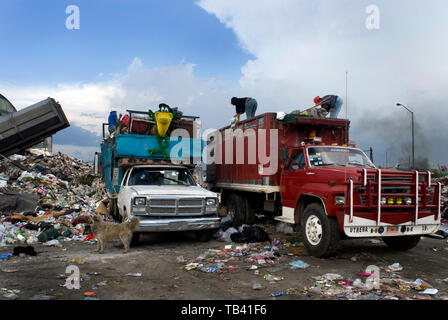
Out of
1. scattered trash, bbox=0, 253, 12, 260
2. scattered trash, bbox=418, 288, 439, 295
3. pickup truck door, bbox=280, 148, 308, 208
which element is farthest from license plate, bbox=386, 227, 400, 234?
scattered trash, bbox=0, 253, 12, 260

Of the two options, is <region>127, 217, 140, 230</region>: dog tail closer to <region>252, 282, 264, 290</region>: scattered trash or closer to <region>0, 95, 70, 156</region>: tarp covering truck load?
<region>252, 282, 264, 290</region>: scattered trash

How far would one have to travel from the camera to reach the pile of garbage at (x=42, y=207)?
8312mm

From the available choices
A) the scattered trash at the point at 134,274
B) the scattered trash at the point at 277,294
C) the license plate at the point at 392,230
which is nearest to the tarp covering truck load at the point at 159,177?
the scattered trash at the point at 134,274

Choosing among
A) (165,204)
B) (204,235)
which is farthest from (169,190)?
(204,235)

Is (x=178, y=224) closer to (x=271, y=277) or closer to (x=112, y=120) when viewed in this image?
(x=271, y=277)

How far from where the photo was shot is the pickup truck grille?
733 cm

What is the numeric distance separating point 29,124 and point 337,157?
13346mm

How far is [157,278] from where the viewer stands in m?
5.26

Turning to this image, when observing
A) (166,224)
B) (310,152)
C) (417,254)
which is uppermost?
(310,152)

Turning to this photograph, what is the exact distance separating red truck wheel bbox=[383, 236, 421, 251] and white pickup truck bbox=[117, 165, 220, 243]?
12.0 feet

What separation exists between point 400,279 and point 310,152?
3036mm
